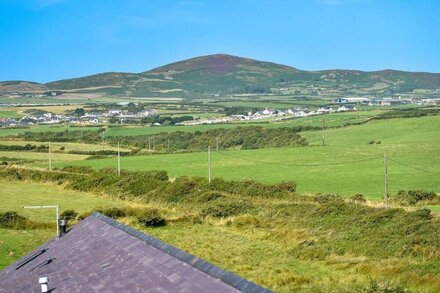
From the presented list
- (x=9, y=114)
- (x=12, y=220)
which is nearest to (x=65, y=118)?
(x=9, y=114)

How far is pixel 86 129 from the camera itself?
125625 millimetres

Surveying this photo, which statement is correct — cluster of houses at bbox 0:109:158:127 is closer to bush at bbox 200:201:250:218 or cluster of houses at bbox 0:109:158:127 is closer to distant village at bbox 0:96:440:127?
distant village at bbox 0:96:440:127

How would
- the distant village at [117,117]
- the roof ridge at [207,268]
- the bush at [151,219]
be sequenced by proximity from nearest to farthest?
the roof ridge at [207,268]
the bush at [151,219]
the distant village at [117,117]

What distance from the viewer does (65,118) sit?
159125 millimetres

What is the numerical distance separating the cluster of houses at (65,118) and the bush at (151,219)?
106020 millimetres

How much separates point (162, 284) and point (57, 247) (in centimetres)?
590

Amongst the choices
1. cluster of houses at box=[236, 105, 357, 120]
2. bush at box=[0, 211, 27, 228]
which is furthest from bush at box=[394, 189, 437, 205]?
cluster of houses at box=[236, 105, 357, 120]

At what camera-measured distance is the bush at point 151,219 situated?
127 ft

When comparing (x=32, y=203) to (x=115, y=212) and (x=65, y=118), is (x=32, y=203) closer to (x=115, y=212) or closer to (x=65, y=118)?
(x=115, y=212)

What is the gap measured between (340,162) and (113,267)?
2182 inches

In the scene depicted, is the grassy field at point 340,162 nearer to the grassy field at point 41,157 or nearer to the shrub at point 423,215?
the grassy field at point 41,157

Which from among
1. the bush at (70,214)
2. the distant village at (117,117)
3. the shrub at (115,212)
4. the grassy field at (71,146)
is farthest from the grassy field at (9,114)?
the shrub at (115,212)

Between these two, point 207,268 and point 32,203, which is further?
point 32,203

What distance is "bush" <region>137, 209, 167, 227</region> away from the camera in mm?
38719
